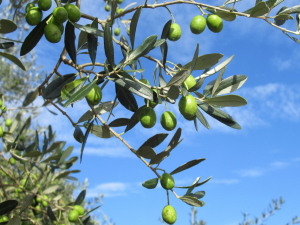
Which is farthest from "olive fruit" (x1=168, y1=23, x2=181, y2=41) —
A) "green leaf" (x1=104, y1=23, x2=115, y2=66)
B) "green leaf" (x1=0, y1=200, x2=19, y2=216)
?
"green leaf" (x1=0, y1=200, x2=19, y2=216)

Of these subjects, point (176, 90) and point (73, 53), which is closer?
point (176, 90)

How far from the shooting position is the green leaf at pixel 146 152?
206 centimetres

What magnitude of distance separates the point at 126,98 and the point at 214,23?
27.4 inches

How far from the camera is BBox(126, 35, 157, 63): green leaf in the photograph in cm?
176

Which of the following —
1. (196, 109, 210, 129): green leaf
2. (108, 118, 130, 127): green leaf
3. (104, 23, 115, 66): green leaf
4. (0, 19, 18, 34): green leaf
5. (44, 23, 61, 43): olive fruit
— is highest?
(0, 19, 18, 34): green leaf

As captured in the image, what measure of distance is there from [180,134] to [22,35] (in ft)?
34.4

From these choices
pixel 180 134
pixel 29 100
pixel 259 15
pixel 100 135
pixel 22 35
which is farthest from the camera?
pixel 22 35

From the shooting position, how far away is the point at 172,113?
2.01 m

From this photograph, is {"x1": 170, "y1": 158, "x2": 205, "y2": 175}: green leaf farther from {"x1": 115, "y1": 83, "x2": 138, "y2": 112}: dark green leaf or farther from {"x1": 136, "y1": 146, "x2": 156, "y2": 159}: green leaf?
{"x1": 115, "y1": 83, "x2": 138, "y2": 112}: dark green leaf

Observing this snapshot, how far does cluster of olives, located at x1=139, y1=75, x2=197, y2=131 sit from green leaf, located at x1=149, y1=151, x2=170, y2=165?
0.43ft

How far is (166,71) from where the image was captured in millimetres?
2145

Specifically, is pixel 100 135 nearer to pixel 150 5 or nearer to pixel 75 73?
pixel 75 73

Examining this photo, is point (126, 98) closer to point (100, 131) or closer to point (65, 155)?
point (100, 131)

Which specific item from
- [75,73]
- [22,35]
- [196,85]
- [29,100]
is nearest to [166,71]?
[196,85]
